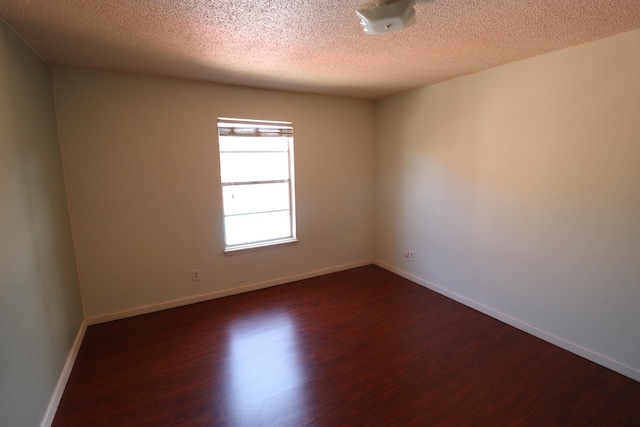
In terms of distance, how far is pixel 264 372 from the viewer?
207 cm

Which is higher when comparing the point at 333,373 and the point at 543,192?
the point at 543,192

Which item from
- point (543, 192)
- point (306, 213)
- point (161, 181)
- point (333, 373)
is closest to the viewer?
point (333, 373)

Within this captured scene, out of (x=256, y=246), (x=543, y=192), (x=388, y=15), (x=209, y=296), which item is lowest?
(x=209, y=296)

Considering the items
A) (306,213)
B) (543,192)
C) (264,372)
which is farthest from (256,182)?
(543,192)

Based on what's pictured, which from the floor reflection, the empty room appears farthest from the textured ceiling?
the floor reflection

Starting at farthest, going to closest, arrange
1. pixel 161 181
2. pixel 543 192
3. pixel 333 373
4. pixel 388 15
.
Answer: pixel 161 181, pixel 543 192, pixel 333 373, pixel 388 15

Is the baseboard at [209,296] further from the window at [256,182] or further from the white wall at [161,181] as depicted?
the window at [256,182]

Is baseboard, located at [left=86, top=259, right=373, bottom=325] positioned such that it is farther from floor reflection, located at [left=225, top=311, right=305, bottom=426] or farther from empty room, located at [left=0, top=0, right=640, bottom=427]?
floor reflection, located at [left=225, top=311, right=305, bottom=426]

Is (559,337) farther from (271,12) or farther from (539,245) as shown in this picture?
(271,12)

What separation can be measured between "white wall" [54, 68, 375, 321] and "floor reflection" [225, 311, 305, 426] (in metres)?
0.84

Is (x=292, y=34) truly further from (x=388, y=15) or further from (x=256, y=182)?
(x=256, y=182)

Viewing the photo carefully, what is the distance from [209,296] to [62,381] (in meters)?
1.37

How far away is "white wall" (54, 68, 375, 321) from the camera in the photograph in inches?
99.1

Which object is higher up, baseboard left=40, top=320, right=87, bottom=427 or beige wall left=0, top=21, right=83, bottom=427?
beige wall left=0, top=21, right=83, bottom=427
